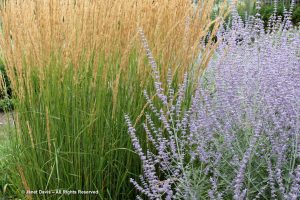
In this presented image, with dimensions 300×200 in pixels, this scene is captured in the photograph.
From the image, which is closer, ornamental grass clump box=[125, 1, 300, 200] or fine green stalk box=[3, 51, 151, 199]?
ornamental grass clump box=[125, 1, 300, 200]

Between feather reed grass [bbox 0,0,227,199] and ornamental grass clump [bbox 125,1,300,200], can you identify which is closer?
ornamental grass clump [bbox 125,1,300,200]

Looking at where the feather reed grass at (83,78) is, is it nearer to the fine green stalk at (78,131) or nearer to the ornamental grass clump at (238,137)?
the fine green stalk at (78,131)

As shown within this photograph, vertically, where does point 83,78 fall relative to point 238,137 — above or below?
above

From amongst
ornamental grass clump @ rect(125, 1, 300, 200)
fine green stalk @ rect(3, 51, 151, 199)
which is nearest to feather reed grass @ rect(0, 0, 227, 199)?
fine green stalk @ rect(3, 51, 151, 199)

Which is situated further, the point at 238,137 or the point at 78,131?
the point at 78,131

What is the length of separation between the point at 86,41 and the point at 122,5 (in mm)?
336

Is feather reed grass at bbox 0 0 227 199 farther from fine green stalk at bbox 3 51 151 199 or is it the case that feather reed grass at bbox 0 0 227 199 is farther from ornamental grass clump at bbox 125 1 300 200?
ornamental grass clump at bbox 125 1 300 200

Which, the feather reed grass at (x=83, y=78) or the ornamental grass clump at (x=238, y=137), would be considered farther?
the feather reed grass at (x=83, y=78)

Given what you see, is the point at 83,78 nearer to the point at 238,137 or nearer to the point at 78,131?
the point at 78,131

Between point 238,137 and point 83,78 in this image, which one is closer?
point 238,137

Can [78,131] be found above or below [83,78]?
below

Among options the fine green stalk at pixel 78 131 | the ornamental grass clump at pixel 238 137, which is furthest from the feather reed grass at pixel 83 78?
the ornamental grass clump at pixel 238 137

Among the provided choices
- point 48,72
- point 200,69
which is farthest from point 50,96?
point 200,69

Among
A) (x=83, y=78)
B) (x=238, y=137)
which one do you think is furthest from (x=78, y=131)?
(x=238, y=137)
